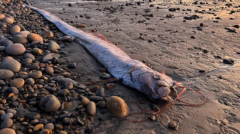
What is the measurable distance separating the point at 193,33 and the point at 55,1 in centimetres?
1172

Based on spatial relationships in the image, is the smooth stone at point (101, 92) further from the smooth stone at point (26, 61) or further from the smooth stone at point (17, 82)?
the smooth stone at point (26, 61)

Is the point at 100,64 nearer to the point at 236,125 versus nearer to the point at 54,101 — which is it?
the point at 54,101

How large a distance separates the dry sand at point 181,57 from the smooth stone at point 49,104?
712 millimetres

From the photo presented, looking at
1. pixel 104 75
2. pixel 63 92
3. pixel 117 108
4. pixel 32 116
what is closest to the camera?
pixel 32 116

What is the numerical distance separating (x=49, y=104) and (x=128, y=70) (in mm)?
1900

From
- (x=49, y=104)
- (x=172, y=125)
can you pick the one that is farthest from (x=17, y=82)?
(x=172, y=125)

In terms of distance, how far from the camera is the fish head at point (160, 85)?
3366mm

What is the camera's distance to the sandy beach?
3107 mm

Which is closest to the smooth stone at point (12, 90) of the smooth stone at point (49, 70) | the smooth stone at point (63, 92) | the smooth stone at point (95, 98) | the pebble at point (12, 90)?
the pebble at point (12, 90)

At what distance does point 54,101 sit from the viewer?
3.19 m

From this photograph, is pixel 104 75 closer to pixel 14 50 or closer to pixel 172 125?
pixel 172 125

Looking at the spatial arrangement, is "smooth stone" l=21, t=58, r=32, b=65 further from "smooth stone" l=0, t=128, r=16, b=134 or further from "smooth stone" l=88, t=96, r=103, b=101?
"smooth stone" l=0, t=128, r=16, b=134

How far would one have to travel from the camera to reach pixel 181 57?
215 inches

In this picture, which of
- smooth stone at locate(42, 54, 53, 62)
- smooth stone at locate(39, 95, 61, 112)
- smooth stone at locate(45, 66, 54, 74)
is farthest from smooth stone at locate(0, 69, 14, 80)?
smooth stone at locate(39, 95, 61, 112)
